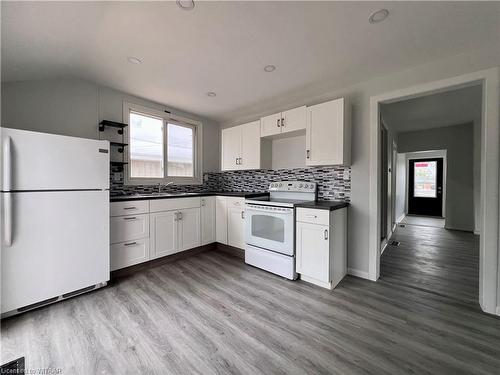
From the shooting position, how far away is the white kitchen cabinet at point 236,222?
3084 mm

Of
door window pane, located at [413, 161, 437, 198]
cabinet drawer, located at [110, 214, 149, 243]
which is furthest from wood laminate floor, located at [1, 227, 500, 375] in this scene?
door window pane, located at [413, 161, 437, 198]

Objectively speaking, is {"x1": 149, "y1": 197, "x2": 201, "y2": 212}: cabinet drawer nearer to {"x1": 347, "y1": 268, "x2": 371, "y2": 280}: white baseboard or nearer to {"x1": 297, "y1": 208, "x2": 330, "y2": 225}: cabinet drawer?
{"x1": 297, "y1": 208, "x2": 330, "y2": 225}: cabinet drawer

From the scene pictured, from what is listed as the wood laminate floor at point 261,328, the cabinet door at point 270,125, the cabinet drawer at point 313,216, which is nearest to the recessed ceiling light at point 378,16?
the cabinet door at point 270,125

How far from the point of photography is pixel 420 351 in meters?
1.38

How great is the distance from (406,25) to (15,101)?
378 cm

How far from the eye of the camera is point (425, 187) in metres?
7.12

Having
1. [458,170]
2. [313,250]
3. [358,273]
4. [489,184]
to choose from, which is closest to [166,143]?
[313,250]

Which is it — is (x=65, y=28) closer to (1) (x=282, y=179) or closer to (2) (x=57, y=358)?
(2) (x=57, y=358)

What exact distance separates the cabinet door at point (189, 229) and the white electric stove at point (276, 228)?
861mm

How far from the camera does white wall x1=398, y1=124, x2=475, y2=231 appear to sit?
4.79 metres

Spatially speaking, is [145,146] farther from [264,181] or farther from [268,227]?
[268,227]

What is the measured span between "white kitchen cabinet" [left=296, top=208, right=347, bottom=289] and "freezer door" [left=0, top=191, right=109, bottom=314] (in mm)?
2158

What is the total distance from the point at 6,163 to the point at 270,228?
2.52 meters

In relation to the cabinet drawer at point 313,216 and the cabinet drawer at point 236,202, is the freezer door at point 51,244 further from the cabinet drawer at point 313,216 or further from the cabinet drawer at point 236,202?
the cabinet drawer at point 313,216
